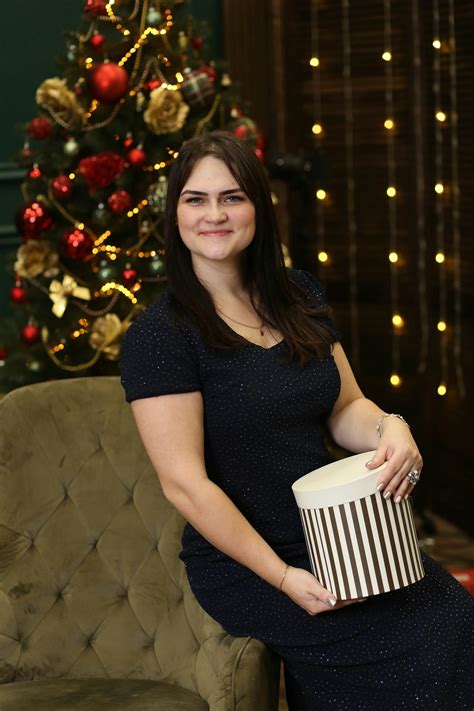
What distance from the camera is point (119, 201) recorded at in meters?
3.41

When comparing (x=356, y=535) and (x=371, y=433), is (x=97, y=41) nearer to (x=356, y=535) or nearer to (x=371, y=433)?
(x=371, y=433)

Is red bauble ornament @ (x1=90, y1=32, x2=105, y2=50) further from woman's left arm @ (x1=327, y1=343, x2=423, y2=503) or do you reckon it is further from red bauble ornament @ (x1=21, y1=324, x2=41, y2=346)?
woman's left arm @ (x1=327, y1=343, x2=423, y2=503)

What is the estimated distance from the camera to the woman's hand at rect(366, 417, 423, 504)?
75.3 inches

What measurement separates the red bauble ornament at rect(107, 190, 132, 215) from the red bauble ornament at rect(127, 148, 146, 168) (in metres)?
0.09

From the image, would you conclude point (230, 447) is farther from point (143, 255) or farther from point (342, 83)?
point (342, 83)

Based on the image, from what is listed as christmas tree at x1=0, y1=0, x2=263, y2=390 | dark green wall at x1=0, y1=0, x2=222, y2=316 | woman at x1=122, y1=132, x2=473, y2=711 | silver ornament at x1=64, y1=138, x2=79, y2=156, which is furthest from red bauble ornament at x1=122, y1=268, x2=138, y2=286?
woman at x1=122, y1=132, x2=473, y2=711

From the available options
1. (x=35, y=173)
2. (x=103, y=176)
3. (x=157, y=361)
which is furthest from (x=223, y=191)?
(x=35, y=173)

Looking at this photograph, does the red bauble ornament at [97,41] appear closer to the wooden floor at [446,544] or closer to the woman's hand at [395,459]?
the woman's hand at [395,459]

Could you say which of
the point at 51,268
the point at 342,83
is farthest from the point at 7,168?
the point at 342,83

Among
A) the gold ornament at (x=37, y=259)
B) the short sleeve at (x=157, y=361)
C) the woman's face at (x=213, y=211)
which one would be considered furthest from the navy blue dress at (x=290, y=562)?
the gold ornament at (x=37, y=259)

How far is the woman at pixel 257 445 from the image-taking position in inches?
76.9

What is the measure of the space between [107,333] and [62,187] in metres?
0.44

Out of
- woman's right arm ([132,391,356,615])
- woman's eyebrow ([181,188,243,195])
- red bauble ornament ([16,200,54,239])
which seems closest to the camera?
woman's right arm ([132,391,356,615])

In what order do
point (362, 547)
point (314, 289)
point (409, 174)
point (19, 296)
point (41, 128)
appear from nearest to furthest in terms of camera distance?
1. point (362, 547)
2. point (314, 289)
3. point (41, 128)
4. point (19, 296)
5. point (409, 174)
